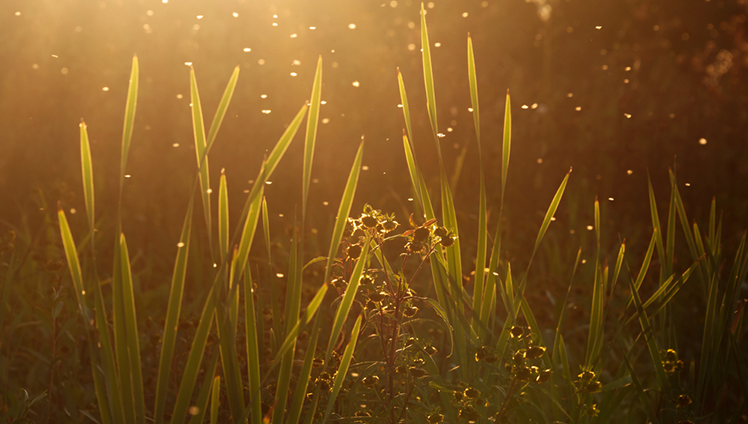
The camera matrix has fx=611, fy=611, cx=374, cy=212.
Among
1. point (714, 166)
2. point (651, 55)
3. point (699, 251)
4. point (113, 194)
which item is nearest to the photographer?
point (699, 251)

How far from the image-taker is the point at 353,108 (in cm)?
456

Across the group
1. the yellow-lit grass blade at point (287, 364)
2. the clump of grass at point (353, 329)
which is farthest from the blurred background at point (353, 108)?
the yellow-lit grass blade at point (287, 364)

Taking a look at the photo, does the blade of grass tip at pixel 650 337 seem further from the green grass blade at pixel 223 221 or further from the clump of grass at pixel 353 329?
the green grass blade at pixel 223 221

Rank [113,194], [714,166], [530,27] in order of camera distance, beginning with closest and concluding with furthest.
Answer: [113,194], [714,166], [530,27]

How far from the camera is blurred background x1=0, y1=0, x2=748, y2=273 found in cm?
390

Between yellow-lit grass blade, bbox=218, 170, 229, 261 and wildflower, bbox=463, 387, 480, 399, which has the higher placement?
yellow-lit grass blade, bbox=218, 170, 229, 261

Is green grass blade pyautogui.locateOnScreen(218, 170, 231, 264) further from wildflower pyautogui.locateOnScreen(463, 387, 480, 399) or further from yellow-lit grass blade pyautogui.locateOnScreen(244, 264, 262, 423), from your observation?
wildflower pyautogui.locateOnScreen(463, 387, 480, 399)

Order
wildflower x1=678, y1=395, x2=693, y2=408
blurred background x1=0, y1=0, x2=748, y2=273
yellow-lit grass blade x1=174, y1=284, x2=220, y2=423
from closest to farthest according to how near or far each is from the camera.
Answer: yellow-lit grass blade x1=174, y1=284, x2=220, y2=423, wildflower x1=678, y1=395, x2=693, y2=408, blurred background x1=0, y1=0, x2=748, y2=273

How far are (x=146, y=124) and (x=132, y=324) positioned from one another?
353cm

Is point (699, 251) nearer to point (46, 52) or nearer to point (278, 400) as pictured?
point (278, 400)

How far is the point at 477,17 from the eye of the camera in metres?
4.98

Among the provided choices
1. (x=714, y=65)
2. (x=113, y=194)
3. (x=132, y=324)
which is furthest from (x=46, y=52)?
(x=714, y=65)

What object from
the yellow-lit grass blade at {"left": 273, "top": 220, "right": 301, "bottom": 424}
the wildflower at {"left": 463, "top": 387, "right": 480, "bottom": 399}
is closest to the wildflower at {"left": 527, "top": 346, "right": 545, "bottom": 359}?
the wildflower at {"left": 463, "top": 387, "right": 480, "bottom": 399}

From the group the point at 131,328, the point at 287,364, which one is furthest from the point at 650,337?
the point at 131,328
